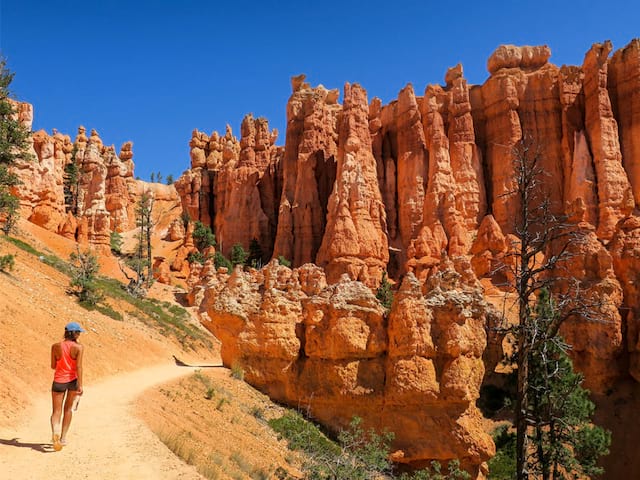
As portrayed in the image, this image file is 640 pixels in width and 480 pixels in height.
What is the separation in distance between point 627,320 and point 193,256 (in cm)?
3741

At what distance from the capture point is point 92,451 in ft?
23.6

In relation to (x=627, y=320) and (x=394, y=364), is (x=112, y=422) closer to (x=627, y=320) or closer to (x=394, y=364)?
(x=394, y=364)

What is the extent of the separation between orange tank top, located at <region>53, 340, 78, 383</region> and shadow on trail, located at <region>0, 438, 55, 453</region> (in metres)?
0.87

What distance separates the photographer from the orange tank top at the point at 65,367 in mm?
7258

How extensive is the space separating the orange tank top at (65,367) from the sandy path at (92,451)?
0.90 m

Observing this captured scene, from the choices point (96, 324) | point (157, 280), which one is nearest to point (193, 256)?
point (157, 280)

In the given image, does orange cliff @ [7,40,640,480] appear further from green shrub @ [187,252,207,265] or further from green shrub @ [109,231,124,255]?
green shrub @ [109,231,124,255]

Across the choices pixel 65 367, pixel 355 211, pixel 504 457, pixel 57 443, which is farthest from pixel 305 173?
pixel 57 443

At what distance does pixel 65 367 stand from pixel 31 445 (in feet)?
3.62

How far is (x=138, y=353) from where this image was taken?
1767 centimetres

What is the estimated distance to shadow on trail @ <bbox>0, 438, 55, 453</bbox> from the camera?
706 centimetres

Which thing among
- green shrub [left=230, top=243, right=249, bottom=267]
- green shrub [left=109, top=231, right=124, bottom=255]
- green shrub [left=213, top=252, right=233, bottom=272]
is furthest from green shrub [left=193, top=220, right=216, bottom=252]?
green shrub [left=109, top=231, right=124, bottom=255]

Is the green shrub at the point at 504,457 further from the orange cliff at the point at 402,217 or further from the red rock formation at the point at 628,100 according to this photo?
the red rock formation at the point at 628,100

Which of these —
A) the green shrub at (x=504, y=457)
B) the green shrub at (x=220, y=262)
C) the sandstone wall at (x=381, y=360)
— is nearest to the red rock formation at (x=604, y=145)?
the green shrub at (x=504, y=457)
